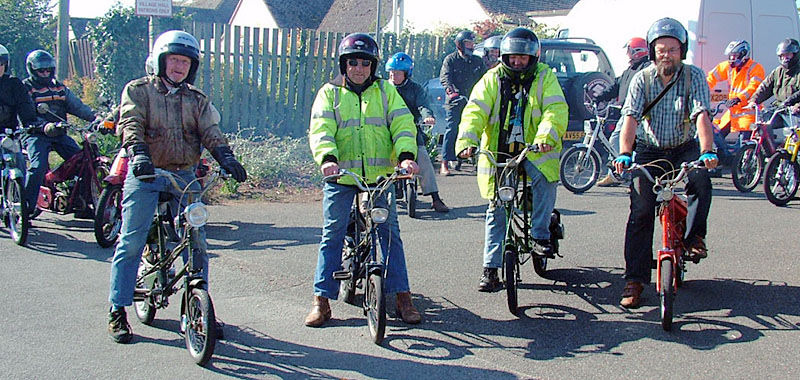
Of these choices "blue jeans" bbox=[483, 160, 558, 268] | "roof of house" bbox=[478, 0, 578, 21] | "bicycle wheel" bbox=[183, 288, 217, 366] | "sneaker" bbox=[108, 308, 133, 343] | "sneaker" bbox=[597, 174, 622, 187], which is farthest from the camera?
"roof of house" bbox=[478, 0, 578, 21]

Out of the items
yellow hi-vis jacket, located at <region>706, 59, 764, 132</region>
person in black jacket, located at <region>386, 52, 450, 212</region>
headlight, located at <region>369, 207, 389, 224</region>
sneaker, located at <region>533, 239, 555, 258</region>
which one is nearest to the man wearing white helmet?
headlight, located at <region>369, 207, 389, 224</region>

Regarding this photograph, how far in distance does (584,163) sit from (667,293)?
595 cm

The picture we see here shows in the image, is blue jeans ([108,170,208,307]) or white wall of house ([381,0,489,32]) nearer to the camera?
blue jeans ([108,170,208,307])

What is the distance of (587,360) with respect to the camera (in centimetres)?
497

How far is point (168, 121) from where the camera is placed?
5.13 metres

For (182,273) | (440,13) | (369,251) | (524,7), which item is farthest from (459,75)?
(440,13)

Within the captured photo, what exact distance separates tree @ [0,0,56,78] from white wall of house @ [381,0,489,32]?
58.1 feet

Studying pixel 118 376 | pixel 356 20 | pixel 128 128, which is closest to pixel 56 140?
pixel 128 128

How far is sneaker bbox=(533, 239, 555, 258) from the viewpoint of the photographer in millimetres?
6137

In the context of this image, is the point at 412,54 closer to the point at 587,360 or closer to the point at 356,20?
the point at 587,360

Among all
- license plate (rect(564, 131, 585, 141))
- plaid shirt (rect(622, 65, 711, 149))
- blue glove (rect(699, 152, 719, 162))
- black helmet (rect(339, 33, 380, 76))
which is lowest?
blue glove (rect(699, 152, 719, 162))

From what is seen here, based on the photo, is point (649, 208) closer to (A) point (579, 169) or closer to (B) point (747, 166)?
(A) point (579, 169)

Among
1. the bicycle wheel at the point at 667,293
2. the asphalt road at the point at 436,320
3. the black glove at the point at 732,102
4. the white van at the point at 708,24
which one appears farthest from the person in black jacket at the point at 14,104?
the white van at the point at 708,24

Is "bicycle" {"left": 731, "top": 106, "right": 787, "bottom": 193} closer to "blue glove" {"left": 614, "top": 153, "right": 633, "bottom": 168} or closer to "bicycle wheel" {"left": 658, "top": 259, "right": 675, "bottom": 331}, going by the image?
"blue glove" {"left": 614, "top": 153, "right": 633, "bottom": 168}
